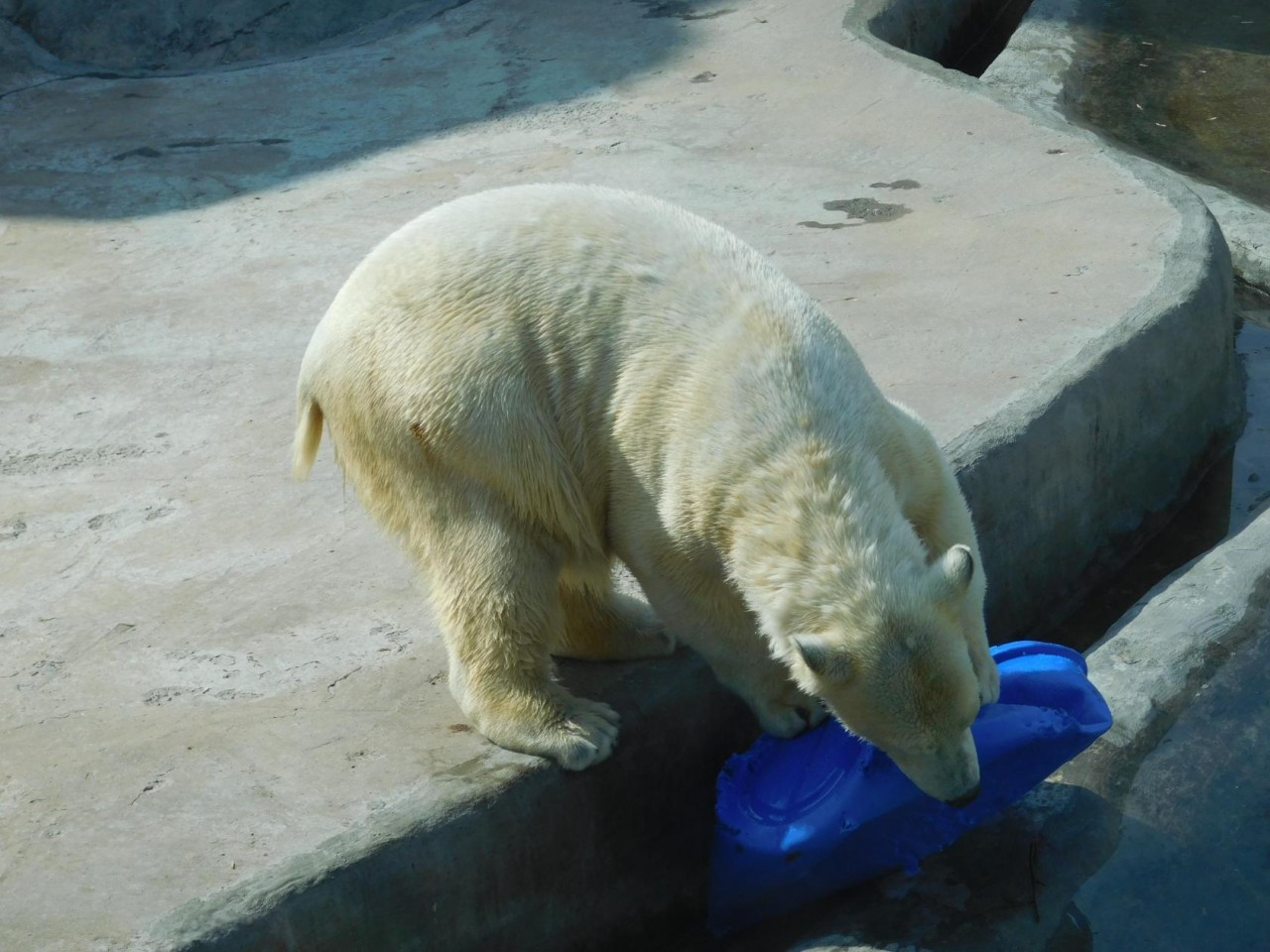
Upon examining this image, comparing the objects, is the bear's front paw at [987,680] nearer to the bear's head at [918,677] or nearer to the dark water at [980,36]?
the bear's head at [918,677]

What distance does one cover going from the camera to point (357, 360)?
2646mm

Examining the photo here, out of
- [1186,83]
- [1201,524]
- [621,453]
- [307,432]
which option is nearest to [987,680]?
[621,453]

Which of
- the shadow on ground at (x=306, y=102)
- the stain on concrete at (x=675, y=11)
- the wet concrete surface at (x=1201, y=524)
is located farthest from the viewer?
the stain on concrete at (x=675, y=11)

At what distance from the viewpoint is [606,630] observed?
2.98 meters

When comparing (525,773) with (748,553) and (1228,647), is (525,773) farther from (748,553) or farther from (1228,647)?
(1228,647)

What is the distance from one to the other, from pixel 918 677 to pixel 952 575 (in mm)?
167

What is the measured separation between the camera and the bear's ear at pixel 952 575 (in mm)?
2268

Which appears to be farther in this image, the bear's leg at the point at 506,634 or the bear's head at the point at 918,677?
the bear's leg at the point at 506,634

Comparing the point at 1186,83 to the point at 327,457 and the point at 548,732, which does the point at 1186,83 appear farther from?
the point at 548,732

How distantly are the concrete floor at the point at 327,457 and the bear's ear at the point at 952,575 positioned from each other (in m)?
0.80

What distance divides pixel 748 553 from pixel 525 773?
0.62m

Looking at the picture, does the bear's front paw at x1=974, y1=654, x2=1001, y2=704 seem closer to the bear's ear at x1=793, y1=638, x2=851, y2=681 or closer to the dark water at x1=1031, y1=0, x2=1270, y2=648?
the bear's ear at x1=793, y1=638, x2=851, y2=681

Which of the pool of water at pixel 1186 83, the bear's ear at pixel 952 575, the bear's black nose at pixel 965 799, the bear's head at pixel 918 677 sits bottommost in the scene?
the pool of water at pixel 1186 83

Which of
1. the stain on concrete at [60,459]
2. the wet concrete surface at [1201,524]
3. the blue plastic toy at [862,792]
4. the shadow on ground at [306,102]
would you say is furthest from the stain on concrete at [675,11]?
the blue plastic toy at [862,792]
